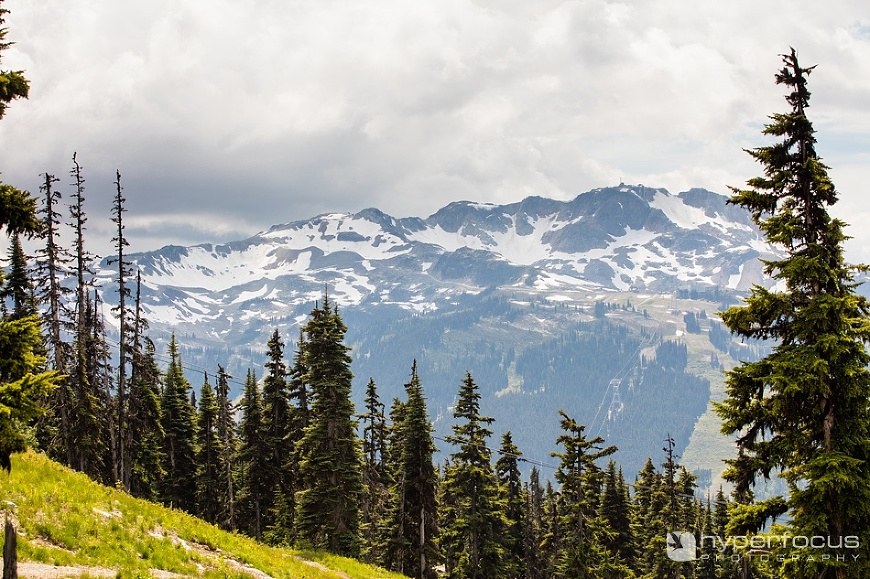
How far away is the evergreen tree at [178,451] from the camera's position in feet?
194

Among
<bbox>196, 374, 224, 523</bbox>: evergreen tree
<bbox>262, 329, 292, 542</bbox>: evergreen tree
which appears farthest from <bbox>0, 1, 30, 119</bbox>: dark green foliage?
<bbox>196, 374, 224, 523</bbox>: evergreen tree

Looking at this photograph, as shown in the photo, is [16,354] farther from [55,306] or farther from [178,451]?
[178,451]

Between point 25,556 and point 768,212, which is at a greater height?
point 768,212

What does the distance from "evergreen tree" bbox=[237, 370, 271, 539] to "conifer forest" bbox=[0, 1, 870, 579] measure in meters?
0.17

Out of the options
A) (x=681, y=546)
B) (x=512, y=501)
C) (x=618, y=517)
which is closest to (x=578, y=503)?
(x=512, y=501)

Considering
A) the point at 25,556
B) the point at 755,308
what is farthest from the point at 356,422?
the point at 755,308

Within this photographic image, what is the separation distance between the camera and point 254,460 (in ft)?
180

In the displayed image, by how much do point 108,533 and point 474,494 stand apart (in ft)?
104

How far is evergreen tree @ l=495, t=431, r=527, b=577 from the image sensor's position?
55844 mm

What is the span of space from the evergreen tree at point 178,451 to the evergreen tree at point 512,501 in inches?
1054

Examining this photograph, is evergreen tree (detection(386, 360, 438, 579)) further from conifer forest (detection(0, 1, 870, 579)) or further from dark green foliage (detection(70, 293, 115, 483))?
dark green foliage (detection(70, 293, 115, 483))

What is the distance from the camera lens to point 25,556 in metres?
16.0

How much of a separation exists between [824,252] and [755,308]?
2061 mm

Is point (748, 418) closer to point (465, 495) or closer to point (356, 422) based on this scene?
point (356, 422)
